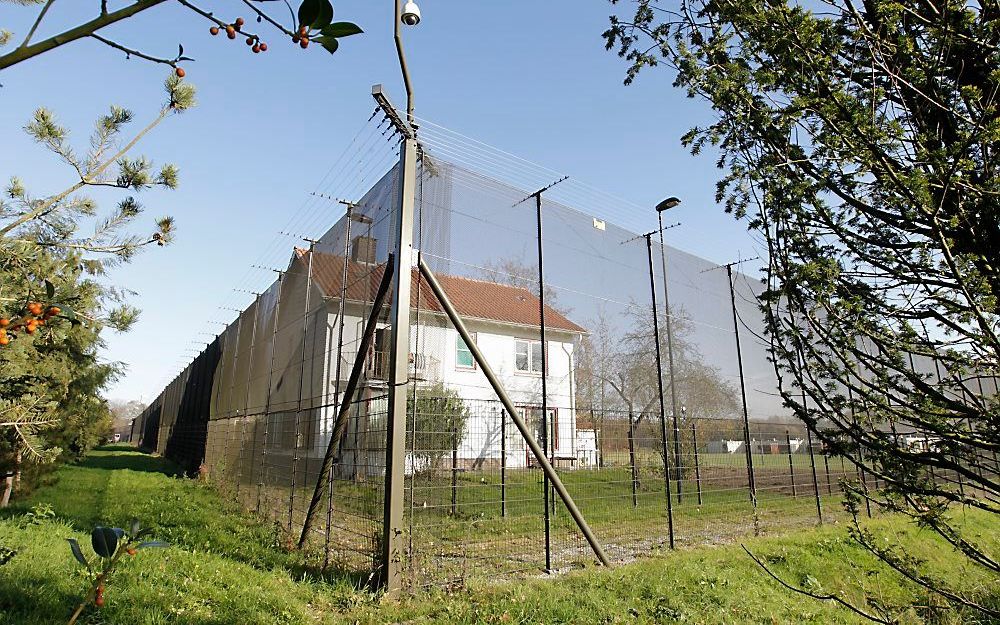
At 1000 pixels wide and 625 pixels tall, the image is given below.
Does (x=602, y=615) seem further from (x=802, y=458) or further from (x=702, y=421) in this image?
(x=802, y=458)

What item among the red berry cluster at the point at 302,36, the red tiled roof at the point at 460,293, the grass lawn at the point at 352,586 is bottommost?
the grass lawn at the point at 352,586

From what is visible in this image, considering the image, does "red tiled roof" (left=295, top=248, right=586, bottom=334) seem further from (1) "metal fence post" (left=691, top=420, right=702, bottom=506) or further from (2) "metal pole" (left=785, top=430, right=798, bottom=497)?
(2) "metal pole" (left=785, top=430, right=798, bottom=497)

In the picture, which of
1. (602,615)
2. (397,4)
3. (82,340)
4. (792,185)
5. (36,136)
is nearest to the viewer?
(792,185)

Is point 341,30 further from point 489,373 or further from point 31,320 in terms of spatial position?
point 489,373

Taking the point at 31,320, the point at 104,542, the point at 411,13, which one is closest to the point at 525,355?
the point at 411,13

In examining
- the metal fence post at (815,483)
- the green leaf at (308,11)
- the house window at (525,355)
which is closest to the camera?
the green leaf at (308,11)

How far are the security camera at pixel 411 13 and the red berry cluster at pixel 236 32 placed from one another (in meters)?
3.68

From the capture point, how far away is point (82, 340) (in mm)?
6395

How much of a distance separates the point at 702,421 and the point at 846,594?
8.15 ft

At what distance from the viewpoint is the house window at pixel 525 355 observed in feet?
30.5

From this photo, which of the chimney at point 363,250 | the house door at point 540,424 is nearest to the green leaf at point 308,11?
the chimney at point 363,250

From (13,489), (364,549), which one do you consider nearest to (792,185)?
(364,549)

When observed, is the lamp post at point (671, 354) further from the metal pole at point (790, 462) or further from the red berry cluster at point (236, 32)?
the red berry cluster at point (236, 32)

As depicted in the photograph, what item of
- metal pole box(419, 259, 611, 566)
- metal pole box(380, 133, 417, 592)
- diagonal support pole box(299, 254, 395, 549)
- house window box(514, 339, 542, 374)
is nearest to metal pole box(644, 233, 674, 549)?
metal pole box(419, 259, 611, 566)
